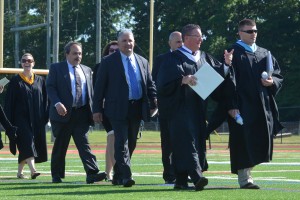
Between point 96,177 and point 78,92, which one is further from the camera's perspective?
point 78,92

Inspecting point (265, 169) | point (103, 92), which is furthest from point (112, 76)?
point (265, 169)

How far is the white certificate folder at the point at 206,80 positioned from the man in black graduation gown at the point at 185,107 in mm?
82

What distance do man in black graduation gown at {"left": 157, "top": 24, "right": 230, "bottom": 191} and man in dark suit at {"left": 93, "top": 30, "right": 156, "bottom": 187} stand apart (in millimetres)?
764

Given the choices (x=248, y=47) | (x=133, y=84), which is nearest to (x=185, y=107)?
(x=133, y=84)

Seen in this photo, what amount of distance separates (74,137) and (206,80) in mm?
3049

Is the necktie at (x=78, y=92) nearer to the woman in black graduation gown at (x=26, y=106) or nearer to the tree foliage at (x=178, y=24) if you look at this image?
the woman in black graduation gown at (x=26, y=106)

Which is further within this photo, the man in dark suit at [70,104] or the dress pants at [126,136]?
the man in dark suit at [70,104]

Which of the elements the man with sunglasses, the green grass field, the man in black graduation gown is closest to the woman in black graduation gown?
the green grass field

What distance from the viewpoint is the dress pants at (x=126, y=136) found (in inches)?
553

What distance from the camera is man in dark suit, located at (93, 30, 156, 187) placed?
46.7 ft

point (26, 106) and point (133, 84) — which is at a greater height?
point (133, 84)

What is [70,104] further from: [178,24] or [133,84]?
[178,24]

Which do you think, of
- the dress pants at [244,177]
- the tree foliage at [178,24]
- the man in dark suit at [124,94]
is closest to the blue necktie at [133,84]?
the man in dark suit at [124,94]

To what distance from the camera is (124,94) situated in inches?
564
